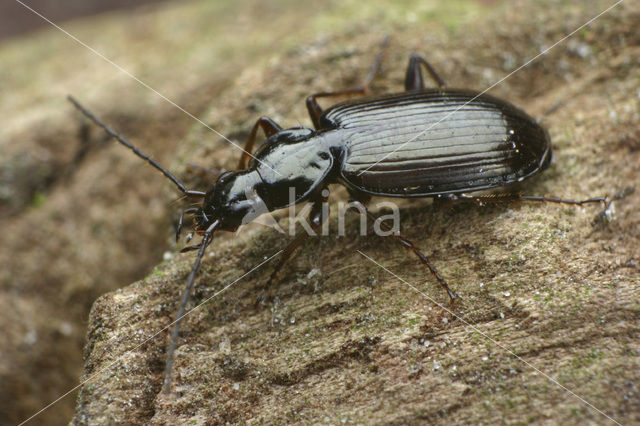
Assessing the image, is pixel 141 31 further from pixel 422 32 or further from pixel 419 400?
pixel 419 400

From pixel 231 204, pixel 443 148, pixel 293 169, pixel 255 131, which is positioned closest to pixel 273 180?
pixel 293 169

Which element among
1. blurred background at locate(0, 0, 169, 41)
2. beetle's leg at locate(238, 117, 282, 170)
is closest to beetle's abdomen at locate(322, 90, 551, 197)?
beetle's leg at locate(238, 117, 282, 170)

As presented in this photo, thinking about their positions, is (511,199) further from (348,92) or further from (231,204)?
(231,204)

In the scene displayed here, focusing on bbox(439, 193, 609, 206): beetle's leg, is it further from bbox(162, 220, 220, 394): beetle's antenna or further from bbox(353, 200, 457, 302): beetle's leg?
bbox(162, 220, 220, 394): beetle's antenna

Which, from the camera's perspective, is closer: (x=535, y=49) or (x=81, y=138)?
(x=535, y=49)

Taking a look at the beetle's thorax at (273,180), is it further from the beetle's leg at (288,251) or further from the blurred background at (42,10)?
the blurred background at (42,10)

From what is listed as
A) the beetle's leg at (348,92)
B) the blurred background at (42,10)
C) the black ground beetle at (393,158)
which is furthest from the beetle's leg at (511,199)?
the blurred background at (42,10)

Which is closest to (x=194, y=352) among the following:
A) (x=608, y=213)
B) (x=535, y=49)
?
(x=608, y=213)
